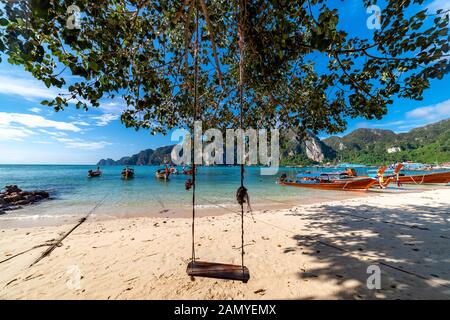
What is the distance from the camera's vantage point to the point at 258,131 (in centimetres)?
864

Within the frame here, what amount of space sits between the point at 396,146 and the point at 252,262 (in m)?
164

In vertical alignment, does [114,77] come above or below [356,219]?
above

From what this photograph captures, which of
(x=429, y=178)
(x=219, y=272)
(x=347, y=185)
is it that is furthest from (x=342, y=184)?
(x=219, y=272)

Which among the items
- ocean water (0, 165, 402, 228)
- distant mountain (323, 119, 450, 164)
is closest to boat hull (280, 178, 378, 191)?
ocean water (0, 165, 402, 228)

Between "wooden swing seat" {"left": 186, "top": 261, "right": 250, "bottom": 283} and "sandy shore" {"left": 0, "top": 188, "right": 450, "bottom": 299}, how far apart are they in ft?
1.01

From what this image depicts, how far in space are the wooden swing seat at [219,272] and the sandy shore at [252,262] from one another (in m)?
0.31

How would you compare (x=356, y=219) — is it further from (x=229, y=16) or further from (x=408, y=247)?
(x=229, y=16)

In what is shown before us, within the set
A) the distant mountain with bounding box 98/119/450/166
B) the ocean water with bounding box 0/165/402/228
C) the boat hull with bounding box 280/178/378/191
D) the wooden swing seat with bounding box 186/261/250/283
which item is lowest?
the ocean water with bounding box 0/165/402/228

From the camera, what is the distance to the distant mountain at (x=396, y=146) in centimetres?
8950

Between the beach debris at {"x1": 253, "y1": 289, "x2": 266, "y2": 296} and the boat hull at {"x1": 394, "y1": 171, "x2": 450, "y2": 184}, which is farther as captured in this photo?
the boat hull at {"x1": 394, "y1": 171, "x2": 450, "y2": 184}

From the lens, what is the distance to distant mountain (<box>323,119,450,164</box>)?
294ft

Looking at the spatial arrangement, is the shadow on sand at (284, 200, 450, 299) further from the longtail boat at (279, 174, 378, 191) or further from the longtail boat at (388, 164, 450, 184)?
the longtail boat at (388, 164, 450, 184)
